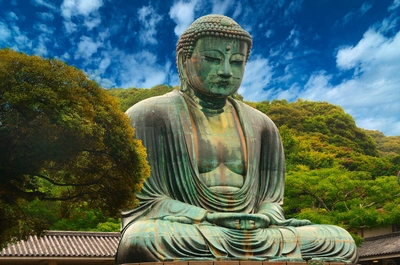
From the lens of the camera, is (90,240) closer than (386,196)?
Yes

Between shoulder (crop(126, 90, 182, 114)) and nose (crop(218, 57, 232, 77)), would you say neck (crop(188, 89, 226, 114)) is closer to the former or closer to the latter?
shoulder (crop(126, 90, 182, 114))

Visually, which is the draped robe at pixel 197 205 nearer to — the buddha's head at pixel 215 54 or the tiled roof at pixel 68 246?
the buddha's head at pixel 215 54

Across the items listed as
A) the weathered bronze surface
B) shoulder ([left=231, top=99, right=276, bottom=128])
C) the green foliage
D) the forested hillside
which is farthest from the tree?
the green foliage

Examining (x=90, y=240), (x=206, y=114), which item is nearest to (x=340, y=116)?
(x=90, y=240)

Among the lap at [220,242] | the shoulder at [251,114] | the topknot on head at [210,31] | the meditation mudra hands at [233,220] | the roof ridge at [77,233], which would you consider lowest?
the lap at [220,242]

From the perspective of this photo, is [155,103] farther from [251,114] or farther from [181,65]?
[251,114]

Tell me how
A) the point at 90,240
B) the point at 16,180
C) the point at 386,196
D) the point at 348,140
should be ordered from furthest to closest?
the point at 348,140 → the point at 386,196 → the point at 90,240 → the point at 16,180

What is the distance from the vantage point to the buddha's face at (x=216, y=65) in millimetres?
8875

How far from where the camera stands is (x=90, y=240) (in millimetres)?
18484

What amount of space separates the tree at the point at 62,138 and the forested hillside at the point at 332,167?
12.8m

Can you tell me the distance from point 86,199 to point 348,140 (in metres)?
32.4

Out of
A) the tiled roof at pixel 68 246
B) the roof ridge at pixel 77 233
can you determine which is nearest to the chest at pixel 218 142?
the tiled roof at pixel 68 246

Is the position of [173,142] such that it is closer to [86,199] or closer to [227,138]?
[227,138]

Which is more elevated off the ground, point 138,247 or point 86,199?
point 86,199
